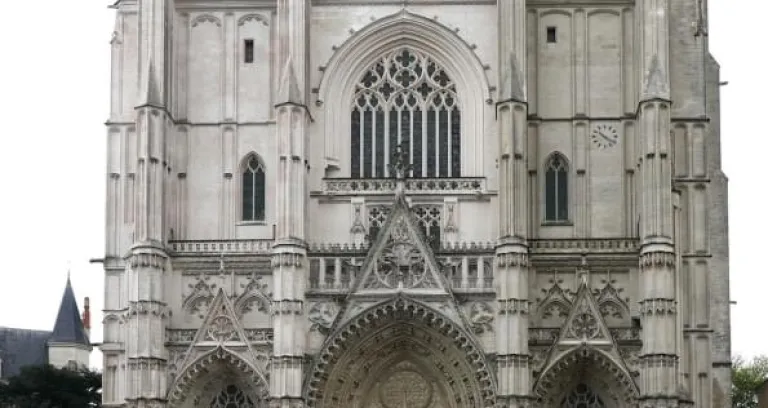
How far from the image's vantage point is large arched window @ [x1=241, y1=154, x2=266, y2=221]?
53.6 meters

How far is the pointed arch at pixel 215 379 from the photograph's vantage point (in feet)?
166

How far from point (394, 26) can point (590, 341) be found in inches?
480

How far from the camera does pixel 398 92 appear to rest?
54.1 m

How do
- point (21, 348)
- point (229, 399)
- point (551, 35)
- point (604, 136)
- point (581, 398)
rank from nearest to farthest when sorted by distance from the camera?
point (581, 398)
point (229, 399)
point (604, 136)
point (551, 35)
point (21, 348)

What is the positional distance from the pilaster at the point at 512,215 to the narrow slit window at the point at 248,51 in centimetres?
832

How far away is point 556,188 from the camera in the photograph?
53281 millimetres

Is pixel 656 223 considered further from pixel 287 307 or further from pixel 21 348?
pixel 21 348

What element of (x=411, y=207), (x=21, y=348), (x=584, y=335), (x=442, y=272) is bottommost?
(x=584, y=335)

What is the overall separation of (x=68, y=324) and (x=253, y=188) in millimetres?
41106

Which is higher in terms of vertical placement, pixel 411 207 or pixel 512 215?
pixel 411 207

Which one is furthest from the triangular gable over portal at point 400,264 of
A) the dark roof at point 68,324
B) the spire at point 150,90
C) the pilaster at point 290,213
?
the dark roof at point 68,324

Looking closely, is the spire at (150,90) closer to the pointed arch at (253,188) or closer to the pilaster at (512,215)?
the pointed arch at (253,188)

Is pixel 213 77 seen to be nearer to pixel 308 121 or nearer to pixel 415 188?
pixel 308 121

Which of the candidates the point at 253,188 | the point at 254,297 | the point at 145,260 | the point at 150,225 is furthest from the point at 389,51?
the point at 145,260
